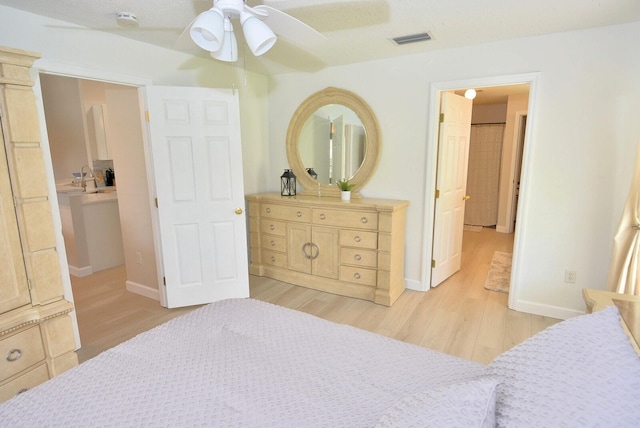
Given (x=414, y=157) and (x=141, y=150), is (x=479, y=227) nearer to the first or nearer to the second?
(x=414, y=157)

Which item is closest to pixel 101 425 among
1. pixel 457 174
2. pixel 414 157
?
pixel 414 157

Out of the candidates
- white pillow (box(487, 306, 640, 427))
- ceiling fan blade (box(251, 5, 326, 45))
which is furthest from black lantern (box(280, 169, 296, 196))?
white pillow (box(487, 306, 640, 427))

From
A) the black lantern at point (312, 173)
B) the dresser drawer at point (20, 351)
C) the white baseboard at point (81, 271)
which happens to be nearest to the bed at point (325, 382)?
the dresser drawer at point (20, 351)

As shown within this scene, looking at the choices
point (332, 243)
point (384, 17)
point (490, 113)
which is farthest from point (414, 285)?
point (490, 113)

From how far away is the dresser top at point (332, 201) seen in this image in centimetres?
317

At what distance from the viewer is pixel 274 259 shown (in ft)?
12.9

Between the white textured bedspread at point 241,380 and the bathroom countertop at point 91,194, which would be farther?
the bathroom countertop at point 91,194

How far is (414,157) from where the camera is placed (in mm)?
3404

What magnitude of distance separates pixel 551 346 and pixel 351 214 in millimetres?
2391

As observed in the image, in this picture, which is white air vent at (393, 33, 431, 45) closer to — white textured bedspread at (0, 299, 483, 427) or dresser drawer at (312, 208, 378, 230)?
dresser drawer at (312, 208, 378, 230)

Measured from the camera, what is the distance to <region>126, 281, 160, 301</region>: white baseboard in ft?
11.2

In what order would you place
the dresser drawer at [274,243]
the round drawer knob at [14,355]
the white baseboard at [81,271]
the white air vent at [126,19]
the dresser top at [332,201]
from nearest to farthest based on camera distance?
the round drawer knob at [14,355] < the white air vent at [126,19] < the dresser top at [332,201] < the dresser drawer at [274,243] < the white baseboard at [81,271]

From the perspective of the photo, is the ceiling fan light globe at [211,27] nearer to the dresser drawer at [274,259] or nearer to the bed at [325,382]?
the bed at [325,382]

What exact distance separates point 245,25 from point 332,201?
2098 mm
